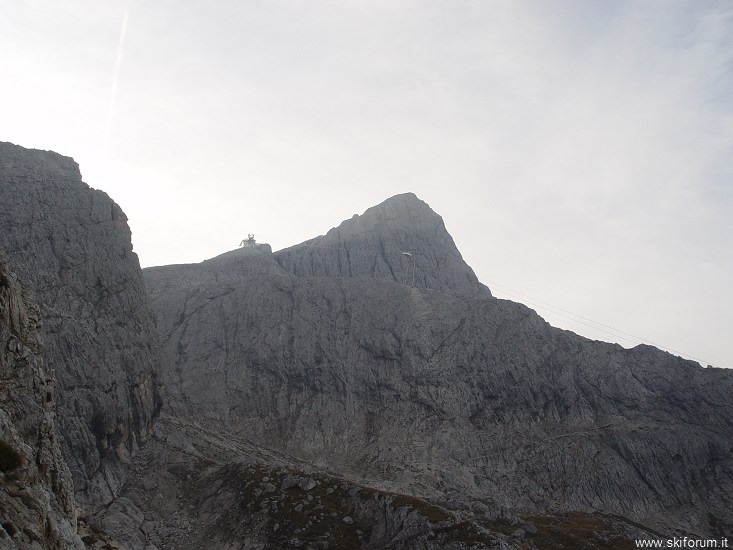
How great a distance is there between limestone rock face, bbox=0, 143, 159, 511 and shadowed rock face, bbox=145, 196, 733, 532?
78.4 ft

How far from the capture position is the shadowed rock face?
112 meters

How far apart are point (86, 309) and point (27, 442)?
69.5m

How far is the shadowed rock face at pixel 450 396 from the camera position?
111812 mm

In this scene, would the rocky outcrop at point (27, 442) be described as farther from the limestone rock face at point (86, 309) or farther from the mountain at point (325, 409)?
the limestone rock face at point (86, 309)

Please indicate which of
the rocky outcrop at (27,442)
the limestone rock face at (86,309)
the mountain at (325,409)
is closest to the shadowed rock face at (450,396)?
the mountain at (325,409)

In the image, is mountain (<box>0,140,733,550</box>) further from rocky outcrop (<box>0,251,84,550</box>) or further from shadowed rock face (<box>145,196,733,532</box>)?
shadowed rock face (<box>145,196,733,532</box>)

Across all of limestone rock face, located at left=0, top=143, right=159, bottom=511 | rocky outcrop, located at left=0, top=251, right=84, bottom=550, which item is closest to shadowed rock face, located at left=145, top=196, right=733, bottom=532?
limestone rock face, located at left=0, top=143, right=159, bottom=511

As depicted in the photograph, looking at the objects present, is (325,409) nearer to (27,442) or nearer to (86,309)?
(86,309)

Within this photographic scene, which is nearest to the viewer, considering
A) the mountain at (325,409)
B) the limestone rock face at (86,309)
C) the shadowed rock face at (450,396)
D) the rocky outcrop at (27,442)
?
the rocky outcrop at (27,442)

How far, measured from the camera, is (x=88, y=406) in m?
84.3

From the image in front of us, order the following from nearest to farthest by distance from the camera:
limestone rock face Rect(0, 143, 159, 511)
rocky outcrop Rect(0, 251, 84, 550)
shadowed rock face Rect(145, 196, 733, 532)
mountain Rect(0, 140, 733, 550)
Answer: rocky outcrop Rect(0, 251, 84, 550) → mountain Rect(0, 140, 733, 550) → limestone rock face Rect(0, 143, 159, 511) → shadowed rock face Rect(145, 196, 733, 532)

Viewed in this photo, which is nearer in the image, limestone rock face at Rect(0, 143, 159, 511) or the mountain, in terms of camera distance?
the mountain

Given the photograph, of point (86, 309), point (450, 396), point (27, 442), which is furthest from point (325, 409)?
point (27, 442)

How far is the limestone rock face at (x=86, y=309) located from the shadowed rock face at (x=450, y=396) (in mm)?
23905
